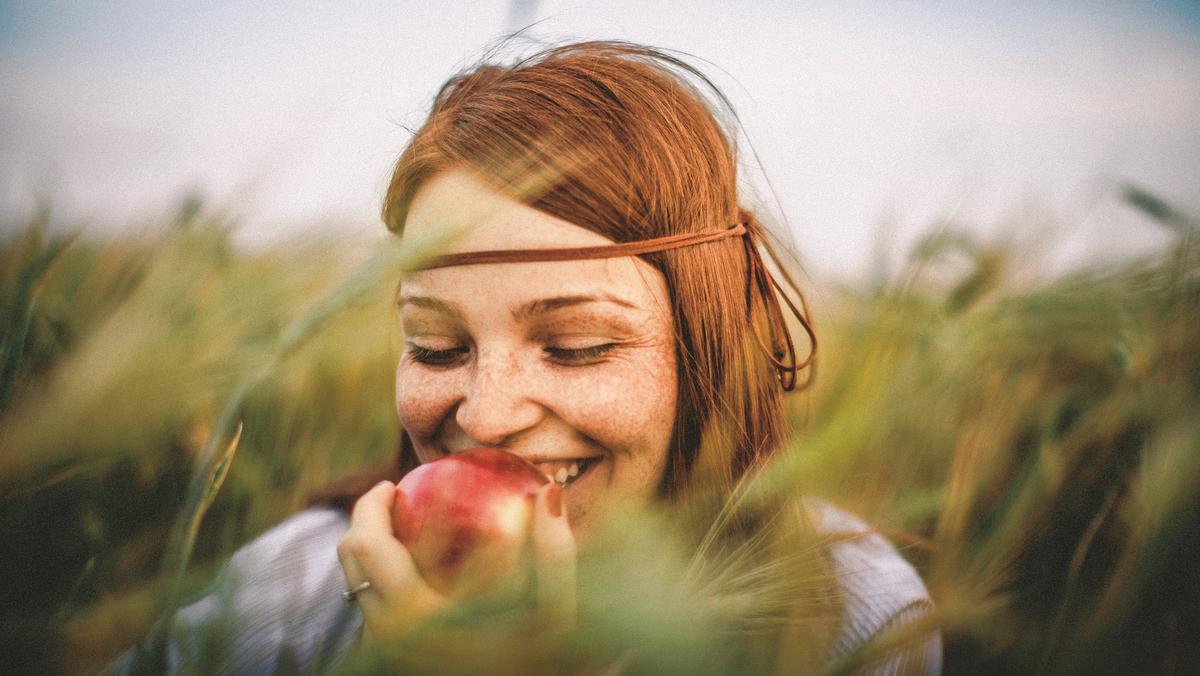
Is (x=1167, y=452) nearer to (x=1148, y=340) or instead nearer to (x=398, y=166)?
(x=1148, y=340)

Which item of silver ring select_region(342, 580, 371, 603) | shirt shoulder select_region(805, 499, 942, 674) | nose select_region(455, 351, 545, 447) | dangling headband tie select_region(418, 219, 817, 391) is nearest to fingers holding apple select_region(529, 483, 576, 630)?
nose select_region(455, 351, 545, 447)

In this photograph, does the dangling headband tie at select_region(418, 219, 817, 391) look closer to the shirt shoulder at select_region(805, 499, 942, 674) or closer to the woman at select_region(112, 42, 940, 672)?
the woman at select_region(112, 42, 940, 672)

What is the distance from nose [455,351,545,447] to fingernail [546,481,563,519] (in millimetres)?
137

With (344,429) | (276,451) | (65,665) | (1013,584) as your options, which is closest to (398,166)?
(276,451)

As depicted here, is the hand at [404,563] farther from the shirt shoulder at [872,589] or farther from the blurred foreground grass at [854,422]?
the shirt shoulder at [872,589]

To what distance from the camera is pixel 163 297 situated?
0.66 metres

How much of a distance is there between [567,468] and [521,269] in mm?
394

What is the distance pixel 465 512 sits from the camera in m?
1.05

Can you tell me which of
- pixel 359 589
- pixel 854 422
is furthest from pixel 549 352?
pixel 854 422

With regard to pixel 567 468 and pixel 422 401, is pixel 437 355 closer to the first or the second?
pixel 422 401

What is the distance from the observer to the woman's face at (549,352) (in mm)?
1174

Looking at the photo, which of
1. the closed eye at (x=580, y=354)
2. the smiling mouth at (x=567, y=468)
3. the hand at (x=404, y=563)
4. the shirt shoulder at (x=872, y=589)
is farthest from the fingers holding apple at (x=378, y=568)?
the shirt shoulder at (x=872, y=589)

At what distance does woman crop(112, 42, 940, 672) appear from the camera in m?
1.17

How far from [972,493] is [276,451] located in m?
1.46
